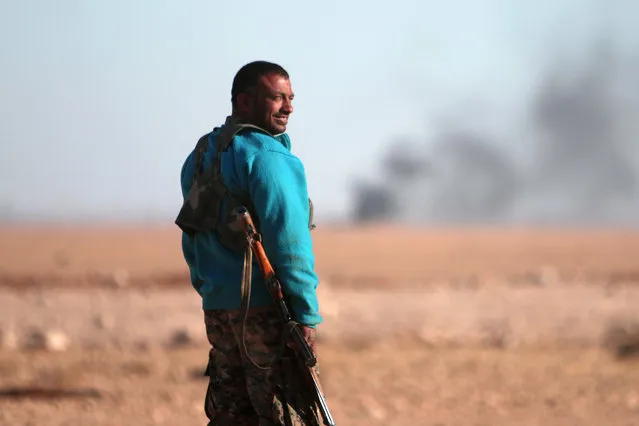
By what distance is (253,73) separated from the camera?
4629mm

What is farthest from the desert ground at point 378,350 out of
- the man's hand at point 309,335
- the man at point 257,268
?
the man's hand at point 309,335

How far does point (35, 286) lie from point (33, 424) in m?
13.5

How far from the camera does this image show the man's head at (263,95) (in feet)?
15.1

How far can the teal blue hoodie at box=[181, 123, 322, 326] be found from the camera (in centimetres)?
436

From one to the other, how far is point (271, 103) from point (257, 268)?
610mm

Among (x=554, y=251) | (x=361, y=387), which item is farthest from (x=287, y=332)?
(x=554, y=251)

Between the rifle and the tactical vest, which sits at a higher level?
the tactical vest

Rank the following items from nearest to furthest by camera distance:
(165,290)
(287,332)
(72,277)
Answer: (287,332), (165,290), (72,277)

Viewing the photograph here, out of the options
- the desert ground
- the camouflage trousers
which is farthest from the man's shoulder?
the desert ground

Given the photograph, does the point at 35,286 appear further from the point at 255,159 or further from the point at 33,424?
the point at 255,159

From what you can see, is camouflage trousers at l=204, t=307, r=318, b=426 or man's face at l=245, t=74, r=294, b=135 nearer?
camouflage trousers at l=204, t=307, r=318, b=426

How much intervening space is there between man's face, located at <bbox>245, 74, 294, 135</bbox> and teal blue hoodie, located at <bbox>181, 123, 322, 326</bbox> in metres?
0.06

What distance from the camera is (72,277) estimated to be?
24422 millimetres

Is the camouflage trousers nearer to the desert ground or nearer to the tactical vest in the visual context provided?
the tactical vest
